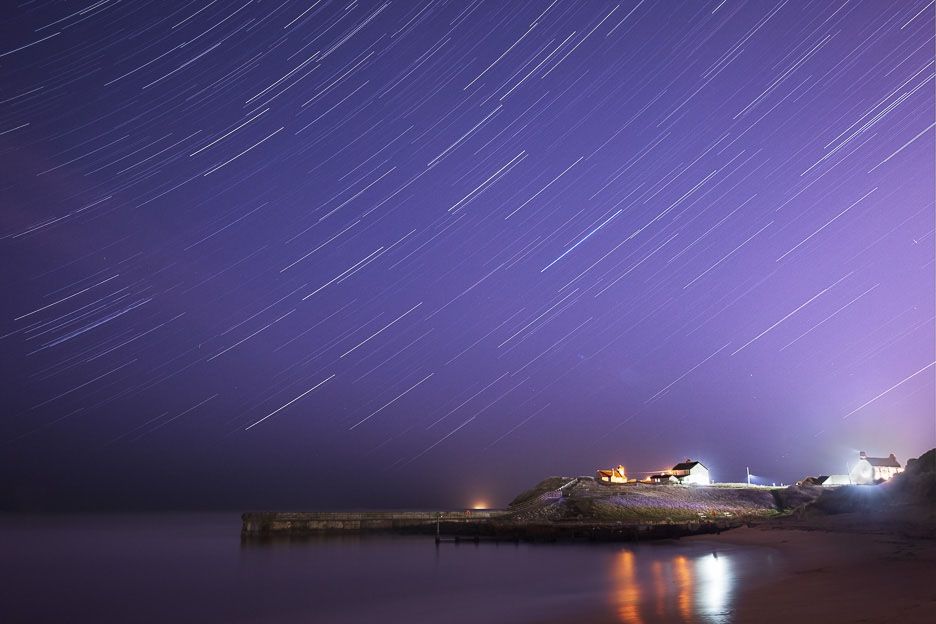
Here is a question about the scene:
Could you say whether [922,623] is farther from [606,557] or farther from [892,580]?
[606,557]

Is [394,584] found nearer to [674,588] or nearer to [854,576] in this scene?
[674,588]

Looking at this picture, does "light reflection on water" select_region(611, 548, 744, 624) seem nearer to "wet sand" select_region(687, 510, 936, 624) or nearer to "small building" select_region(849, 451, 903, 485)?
"wet sand" select_region(687, 510, 936, 624)

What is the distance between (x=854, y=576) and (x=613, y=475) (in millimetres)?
73786

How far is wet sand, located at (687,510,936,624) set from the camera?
17297mm

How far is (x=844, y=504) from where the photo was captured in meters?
51.5

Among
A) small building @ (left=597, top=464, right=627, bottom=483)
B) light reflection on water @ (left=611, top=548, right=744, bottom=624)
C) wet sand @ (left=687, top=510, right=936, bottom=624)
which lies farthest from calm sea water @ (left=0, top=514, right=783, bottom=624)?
small building @ (left=597, top=464, right=627, bottom=483)

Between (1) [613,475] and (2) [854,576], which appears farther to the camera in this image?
(1) [613,475]

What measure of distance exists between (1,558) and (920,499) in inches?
2946

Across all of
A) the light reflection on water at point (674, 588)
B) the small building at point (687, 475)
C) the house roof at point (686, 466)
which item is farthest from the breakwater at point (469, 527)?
the house roof at point (686, 466)

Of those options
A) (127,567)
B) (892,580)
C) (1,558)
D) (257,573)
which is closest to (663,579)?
(892,580)

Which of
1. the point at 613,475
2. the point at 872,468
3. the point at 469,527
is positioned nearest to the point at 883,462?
the point at 872,468

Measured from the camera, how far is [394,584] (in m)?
37.3

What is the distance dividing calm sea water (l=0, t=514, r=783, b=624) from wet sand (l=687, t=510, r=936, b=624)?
4.29 feet

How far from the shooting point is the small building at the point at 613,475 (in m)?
93.5
